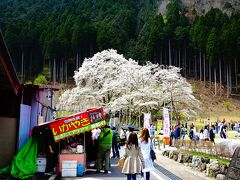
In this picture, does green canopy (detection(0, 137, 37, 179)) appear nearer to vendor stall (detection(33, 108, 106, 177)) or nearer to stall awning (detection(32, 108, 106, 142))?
vendor stall (detection(33, 108, 106, 177))

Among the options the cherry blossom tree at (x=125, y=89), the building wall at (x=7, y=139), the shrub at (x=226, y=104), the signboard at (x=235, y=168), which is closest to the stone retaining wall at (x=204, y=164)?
the building wall at (x=7, y=139)

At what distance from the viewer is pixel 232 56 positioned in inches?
1762

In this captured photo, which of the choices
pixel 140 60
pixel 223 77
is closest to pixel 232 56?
pixel 223 77

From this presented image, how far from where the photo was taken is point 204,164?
10.2 meters


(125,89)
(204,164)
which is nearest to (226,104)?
(125,89)

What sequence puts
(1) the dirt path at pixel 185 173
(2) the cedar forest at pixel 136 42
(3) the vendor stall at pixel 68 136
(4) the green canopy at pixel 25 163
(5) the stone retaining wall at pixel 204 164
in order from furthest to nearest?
(2) the cedar forest at pixel 136 42 < (3) the vendor stall at pixel 68 136 < (1) the dirt path at pixel 185 173 < (5) the stone retaining wall at pixel 204 164 < (4) the green canopy at pixel 25 163

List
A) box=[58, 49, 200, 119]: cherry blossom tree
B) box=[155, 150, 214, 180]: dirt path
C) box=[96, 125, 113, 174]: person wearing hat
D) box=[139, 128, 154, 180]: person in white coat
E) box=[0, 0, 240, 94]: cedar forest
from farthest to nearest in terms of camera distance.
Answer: box=[0, 0, 240, 94]: cedar forest
box=[58, 49, 200, 119]: cherry blossom tree
box=[96, 125, 113, 174]: person wearing hat
box=[155, 150, 214, 180]: dirt path
box=[139, 128, 154, 180]: person in white coat

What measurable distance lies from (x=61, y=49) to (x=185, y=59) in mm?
21455

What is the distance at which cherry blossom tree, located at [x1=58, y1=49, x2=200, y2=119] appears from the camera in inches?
1277

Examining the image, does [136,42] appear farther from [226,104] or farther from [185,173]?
[185,173]

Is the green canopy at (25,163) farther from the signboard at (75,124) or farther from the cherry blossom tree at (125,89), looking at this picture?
the cherry blossom tree at (125,89)

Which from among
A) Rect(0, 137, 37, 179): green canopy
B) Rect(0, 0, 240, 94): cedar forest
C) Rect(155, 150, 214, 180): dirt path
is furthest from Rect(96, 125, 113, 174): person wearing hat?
Rect(0, 0, 240, 94): cedar forest

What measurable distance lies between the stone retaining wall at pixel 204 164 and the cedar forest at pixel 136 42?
3450 cm

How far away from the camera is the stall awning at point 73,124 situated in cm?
926
